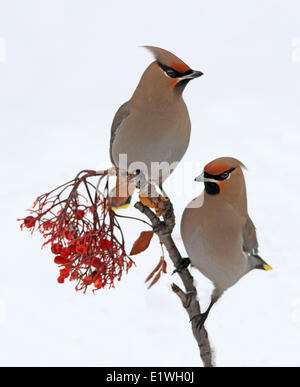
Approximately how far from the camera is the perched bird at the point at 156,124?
94 centimetres

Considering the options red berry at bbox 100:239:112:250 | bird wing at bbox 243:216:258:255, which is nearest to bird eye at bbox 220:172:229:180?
bird wing at bbox 243:216:258:255

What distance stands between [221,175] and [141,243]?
0.20 m

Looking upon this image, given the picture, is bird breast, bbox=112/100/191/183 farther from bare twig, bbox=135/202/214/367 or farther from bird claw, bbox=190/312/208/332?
bird claw, bbox=190/312/208/332

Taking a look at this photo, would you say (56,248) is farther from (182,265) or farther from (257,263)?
(257,263)

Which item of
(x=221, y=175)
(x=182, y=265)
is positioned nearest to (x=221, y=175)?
(x=221, y=175)

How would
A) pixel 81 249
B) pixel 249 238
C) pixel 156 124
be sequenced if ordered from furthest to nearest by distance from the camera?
pixel 249 238
pixel 156 124
pixel 81 249

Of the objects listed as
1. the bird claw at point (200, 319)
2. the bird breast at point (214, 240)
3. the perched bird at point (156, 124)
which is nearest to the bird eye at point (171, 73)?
the perched bird at point (156, 124)

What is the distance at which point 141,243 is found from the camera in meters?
1.03

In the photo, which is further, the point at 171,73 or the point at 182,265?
the point at 182,265

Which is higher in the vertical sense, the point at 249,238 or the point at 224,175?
the point at 224,175

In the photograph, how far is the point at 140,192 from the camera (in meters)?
1.02

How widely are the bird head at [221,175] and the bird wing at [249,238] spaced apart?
106mm

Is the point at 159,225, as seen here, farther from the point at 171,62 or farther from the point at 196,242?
the point at 171,62
